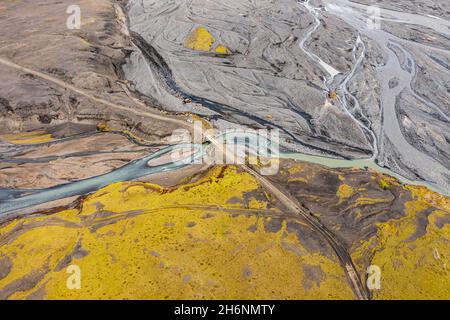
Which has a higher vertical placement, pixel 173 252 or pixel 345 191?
pixel 345 191

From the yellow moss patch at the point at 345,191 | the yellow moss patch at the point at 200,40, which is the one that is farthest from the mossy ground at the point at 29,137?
the yellow moss patch at the point at 345,191

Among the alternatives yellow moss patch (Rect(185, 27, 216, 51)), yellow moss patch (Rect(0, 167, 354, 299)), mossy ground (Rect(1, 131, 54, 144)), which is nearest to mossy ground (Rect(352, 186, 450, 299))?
yellow moss patch (Rect(0, 167, 354, 299))

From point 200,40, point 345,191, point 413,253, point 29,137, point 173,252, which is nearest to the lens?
point 173,252

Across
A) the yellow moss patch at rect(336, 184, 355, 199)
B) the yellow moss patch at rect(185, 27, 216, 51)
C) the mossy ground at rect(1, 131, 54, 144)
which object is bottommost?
the yellow moss patch at rect(336, 184, 355, 199)

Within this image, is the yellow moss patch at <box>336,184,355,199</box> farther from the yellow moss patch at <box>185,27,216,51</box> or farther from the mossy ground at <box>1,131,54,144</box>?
the yellow moss patch at <box>185,27,216,51</box>

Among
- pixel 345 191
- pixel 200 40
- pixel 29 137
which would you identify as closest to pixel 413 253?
pixel 345 191

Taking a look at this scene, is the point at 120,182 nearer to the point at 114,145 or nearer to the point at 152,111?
the point at 114,145

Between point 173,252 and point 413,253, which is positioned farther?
point 413,253

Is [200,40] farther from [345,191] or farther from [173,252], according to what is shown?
[173,252]

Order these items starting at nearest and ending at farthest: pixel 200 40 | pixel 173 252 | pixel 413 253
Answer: pixel 173 252 < pixel 413 253 < pixel 200 40

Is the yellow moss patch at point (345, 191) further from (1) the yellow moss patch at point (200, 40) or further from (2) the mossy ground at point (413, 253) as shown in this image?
(1) the yellow moss patch at point (200, 40)
